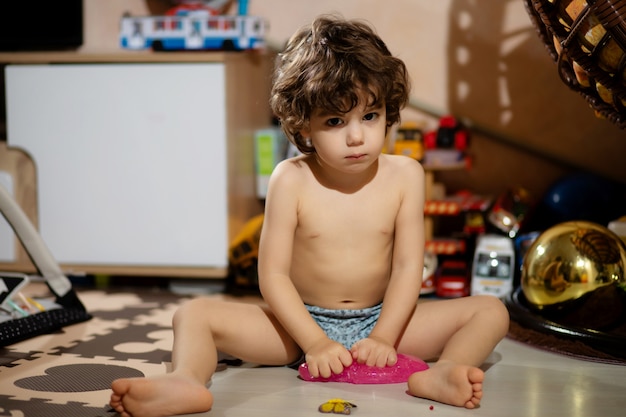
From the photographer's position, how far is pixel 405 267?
1189 mm

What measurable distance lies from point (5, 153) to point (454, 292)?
1097 millimetres

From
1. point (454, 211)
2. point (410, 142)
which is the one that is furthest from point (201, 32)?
point (454, 211)

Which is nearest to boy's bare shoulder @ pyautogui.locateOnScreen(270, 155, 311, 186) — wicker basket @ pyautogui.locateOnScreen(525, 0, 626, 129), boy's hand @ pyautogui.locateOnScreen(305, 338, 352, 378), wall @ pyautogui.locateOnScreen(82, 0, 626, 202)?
boy's hand @ pyautogui.locateOnScreen(305, 338, 352, 378)

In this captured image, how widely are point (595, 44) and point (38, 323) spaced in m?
1.06

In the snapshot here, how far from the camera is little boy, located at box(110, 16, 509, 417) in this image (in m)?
1.10

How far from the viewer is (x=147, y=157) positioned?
5.92ft

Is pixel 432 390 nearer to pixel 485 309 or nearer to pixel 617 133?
pixel 485 309

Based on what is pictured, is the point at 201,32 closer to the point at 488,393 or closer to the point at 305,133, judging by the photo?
the point at 305,133

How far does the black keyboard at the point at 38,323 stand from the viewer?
1349 mm

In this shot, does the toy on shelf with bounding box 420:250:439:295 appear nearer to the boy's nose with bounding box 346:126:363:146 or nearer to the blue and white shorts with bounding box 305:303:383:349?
the blue and white shorts with bounding box 305:303:383:349

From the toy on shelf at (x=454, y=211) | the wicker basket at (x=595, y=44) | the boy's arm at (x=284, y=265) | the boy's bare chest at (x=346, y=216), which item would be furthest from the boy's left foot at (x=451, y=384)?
the toy on shelf at (x=454, y=211)

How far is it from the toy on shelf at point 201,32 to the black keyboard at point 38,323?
2.23 ft

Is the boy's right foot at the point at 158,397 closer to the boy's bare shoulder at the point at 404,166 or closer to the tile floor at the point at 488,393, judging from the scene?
A: the tile floor at the point at 488,393

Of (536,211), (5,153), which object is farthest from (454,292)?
(5,153)
